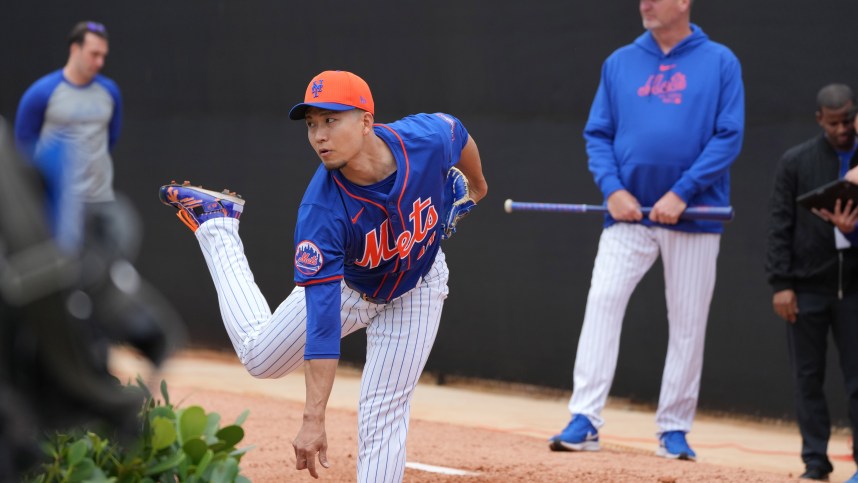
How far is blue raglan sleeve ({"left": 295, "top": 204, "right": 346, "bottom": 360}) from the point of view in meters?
4.03

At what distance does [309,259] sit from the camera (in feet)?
13.3

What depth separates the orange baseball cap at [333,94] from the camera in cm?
415

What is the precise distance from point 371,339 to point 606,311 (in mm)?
1980

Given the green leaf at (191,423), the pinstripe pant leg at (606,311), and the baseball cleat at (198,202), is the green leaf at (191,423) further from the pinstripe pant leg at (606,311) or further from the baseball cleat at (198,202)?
the pinstripe pant leg at (606,311)

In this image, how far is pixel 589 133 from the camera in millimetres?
6578

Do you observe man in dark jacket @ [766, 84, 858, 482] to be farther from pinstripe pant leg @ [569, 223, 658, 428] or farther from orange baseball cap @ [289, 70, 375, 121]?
orange baseball cap @ [289, 70, 375, 121]

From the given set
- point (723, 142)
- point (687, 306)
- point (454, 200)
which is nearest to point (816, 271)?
point (687, 306)

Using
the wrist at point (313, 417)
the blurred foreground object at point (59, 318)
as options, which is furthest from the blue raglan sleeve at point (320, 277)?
the blurred foreground object at point (59, 318)

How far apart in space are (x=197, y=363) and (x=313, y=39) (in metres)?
2.85

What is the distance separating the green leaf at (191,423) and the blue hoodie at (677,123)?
3.28m

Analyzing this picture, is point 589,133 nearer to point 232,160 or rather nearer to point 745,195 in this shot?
point 745,195

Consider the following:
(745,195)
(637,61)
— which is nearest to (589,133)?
(637,61)

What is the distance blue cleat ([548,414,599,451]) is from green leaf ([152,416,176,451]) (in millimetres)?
3207

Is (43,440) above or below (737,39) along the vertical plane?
below
